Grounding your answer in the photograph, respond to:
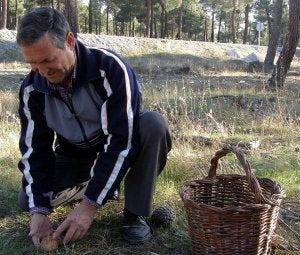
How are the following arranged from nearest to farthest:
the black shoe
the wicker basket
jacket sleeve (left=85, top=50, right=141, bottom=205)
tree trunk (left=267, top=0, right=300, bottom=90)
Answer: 1. the wicker basket
2. jacket sleeve (left=85, top=50, right=141, bottom=205)
3. the black shoe
4. tree trunk (left=267, top=0, right=300, bottom=90)

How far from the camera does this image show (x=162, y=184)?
334 cm

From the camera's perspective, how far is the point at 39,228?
233cm

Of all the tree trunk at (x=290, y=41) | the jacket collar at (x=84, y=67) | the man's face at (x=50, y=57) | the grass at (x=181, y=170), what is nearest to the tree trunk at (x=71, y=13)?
the grass at (x=181, y=170)

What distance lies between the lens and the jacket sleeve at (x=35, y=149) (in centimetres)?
244

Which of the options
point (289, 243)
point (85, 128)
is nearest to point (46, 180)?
point (85, 128)

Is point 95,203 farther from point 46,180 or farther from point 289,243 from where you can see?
point 289,243

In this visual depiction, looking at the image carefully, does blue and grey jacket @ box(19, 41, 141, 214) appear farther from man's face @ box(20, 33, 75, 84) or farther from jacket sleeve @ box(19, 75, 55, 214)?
man's face @ box(20, 33, 75, 84)

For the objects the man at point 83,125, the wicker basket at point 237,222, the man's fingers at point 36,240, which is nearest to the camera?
the wicker basket at point 237,222

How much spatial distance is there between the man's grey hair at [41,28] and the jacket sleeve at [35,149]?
1.53 feet

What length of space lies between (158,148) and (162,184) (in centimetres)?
95

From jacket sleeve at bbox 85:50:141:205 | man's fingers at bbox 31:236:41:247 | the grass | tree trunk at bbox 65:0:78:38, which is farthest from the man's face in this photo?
tree trunk at bbox 65:0:78:38

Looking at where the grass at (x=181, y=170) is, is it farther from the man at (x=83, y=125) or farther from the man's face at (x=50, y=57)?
the man's face at (x=50, y=57)

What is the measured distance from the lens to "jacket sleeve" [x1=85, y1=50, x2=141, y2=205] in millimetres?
2240

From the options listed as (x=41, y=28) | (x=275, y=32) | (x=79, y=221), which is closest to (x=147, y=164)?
(x=79, y=221)
